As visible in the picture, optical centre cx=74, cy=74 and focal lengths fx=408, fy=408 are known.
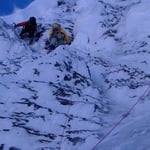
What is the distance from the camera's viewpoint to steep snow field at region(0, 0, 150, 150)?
27.7 ft

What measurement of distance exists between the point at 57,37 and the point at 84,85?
388 cm

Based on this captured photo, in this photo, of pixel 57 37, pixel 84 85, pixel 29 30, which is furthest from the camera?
pixel 29 30

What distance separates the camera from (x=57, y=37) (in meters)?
14.4

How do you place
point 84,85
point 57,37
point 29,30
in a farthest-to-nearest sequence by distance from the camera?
point 29,30, point 57,37, point 84,85

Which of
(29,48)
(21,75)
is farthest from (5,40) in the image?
(21,75)

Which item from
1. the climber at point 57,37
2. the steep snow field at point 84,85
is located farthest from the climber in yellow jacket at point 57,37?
the steep snow field at point 84,85

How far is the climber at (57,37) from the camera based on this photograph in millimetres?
14183

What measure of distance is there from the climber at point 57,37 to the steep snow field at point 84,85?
1.17 ft

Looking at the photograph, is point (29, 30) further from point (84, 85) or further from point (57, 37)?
point (84, 85)

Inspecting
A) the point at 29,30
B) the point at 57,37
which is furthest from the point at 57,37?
the point at 29,30

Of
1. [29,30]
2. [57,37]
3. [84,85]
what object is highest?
[29,30]

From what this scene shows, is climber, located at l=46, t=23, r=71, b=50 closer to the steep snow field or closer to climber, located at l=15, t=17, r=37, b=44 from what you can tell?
the steep snow field

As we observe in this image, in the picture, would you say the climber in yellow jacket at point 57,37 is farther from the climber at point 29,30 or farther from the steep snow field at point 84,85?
the climber at point 29,30

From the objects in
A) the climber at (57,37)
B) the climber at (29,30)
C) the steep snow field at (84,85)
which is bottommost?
the steep snow field at (84,85)
